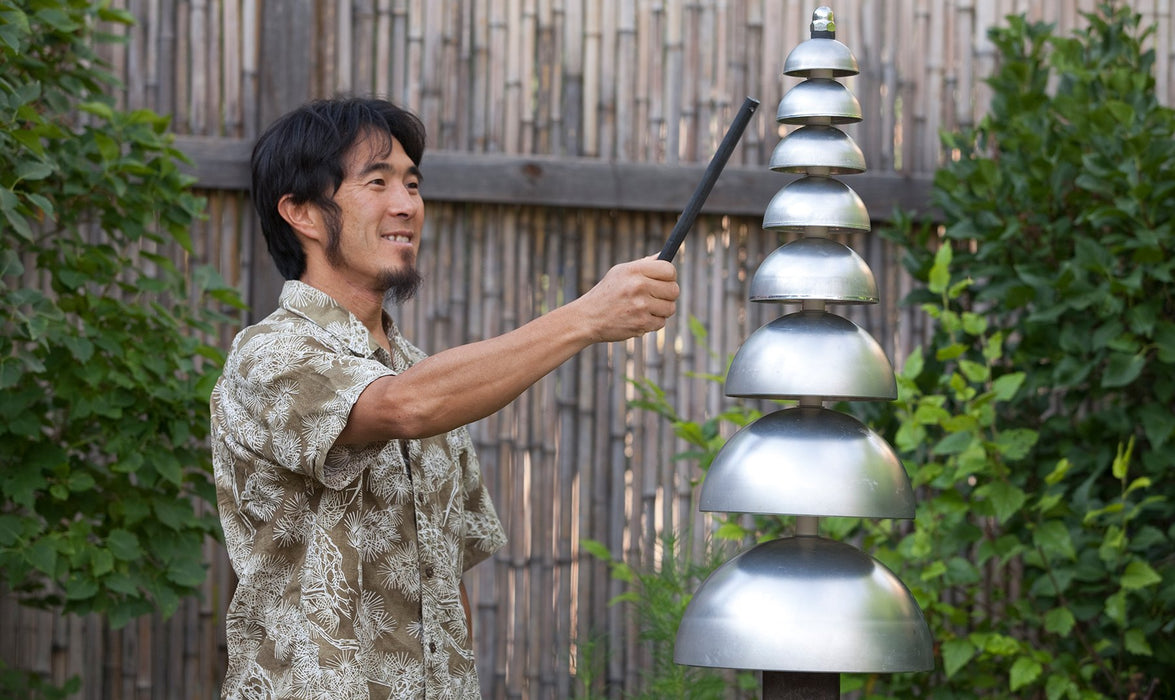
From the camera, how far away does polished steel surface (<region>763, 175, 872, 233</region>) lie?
1364 mm

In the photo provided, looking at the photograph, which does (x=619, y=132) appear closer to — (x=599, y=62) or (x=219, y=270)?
(x=599, y=62)

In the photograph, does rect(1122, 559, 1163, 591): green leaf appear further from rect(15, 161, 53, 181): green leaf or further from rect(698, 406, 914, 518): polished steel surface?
rect(15, 161, 53, 181): green leaf

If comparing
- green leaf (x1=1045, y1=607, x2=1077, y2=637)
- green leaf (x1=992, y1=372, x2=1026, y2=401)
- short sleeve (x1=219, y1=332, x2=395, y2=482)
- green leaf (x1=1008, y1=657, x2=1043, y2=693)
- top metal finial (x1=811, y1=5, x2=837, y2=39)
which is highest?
top metal finial (x1=811, y1=5, x2=837, y2=39)

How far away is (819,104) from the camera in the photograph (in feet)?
4.51

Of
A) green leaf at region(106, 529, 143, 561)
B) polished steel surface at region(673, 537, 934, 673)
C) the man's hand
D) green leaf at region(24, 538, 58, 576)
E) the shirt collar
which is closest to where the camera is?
polished steel surface at region(673, 537, 934, 673)

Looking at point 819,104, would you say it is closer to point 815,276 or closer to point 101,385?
point 815,276

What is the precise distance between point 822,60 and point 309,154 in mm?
942

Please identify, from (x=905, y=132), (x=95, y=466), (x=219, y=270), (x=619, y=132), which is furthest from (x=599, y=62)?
(x=95, y=466)

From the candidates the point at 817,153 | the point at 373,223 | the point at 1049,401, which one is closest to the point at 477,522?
the point at 373,223

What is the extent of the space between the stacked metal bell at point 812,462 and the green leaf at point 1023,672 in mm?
1512

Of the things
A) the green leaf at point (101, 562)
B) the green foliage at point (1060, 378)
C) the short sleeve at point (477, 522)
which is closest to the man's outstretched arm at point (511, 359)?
the short sleeve at point (477, 522)

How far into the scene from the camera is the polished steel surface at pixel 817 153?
4.50 feet

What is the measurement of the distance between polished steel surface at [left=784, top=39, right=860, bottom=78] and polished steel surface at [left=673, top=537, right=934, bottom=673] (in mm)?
513

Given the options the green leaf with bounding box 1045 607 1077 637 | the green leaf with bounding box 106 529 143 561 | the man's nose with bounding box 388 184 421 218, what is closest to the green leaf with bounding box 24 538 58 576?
the green leaf with bounding box 106 529 143 561
